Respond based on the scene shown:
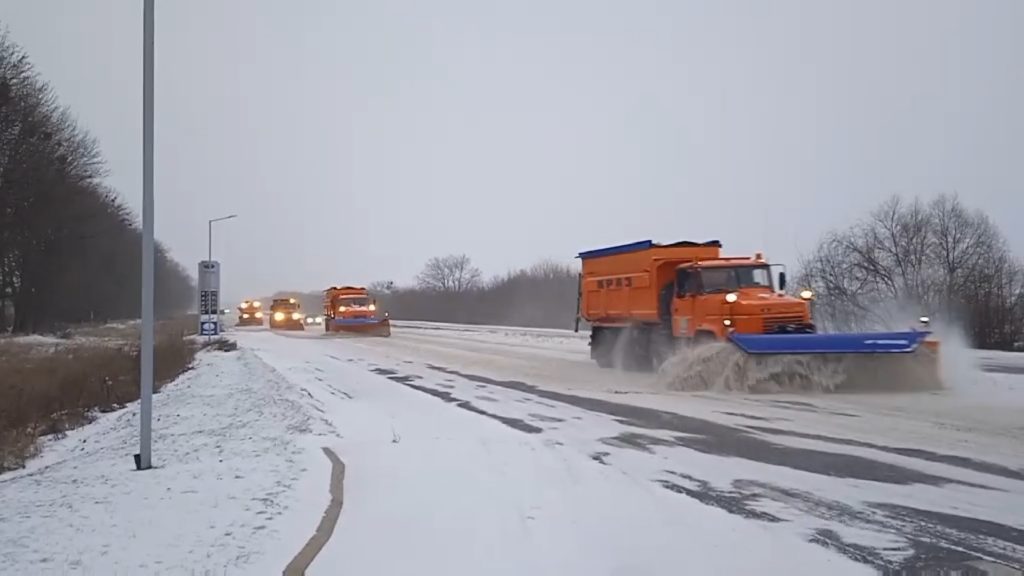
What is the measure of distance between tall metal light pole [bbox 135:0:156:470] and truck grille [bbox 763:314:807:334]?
12675 millimetres

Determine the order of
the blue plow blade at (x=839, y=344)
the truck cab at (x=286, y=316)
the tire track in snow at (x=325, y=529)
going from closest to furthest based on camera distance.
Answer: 1. the tire track in snow at (x=325, y=529)
2. the blue plow blade at (x=839, y=344)
3. the truck cab at (x=286, y=316)

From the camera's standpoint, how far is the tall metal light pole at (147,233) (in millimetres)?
10172

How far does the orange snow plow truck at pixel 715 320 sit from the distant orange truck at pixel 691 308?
2 cm

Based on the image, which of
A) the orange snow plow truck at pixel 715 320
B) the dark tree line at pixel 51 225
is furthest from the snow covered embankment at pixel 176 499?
the dark tree line at pixel 51 225

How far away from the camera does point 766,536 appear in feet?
21.4

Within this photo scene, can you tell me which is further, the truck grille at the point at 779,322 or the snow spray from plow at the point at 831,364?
the truck grille at the point at 779,322

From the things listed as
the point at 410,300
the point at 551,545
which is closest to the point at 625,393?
the point at 551,545

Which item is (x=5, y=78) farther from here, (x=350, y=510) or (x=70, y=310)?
(x=350, y=510)

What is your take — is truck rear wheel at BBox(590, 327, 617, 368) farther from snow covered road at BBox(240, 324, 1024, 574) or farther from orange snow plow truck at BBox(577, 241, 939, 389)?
snow covered road at BBox(240, 324, 1024, 574)

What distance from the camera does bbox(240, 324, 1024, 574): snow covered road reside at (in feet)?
20.4

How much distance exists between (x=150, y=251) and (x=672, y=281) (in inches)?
560

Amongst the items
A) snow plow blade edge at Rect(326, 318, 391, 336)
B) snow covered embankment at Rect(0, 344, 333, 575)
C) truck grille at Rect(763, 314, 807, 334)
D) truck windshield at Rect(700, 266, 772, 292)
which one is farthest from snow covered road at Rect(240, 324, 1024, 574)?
snow plow blade edge at Rect(326, 318, 391, 336)

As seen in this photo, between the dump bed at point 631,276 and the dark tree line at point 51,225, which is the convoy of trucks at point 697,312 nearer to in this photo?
the dump bed at point 631,276

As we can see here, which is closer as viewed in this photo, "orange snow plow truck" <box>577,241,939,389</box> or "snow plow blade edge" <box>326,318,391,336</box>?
"orange snow plow truck" <box>577,241,939,389</box>
